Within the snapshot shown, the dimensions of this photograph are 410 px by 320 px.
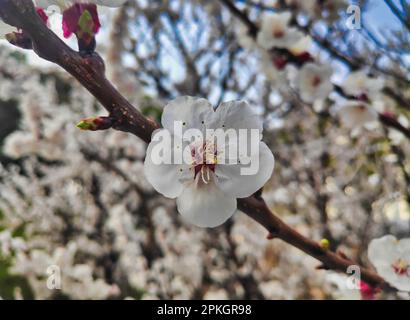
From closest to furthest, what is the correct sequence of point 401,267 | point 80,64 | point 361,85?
point 80,64, point 401,267, point 361,85

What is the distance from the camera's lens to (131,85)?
179 cm

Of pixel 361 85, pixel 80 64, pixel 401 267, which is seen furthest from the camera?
pixel 361 85

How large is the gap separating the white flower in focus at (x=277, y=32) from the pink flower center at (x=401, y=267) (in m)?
0.68

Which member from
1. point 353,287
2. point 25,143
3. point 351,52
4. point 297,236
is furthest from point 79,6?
point 25,143

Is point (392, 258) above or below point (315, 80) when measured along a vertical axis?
below

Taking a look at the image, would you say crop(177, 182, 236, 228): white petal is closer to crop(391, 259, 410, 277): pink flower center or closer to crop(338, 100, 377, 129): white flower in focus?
crop(391, 259, 410, 277): pink flower center

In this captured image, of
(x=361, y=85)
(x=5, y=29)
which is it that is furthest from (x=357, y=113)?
(x=5, y=29)

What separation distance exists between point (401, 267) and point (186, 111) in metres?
0.42

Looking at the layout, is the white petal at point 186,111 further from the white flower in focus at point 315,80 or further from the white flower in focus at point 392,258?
the white flower in focus at point 315,80

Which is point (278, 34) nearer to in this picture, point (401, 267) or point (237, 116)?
point (401, 267)

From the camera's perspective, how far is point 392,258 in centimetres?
59

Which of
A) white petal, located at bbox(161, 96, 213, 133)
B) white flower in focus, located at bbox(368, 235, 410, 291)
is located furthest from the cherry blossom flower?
white flower in focus, located at bbox(368, 235, 410, 291)

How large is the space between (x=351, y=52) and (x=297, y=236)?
40.1 inches
